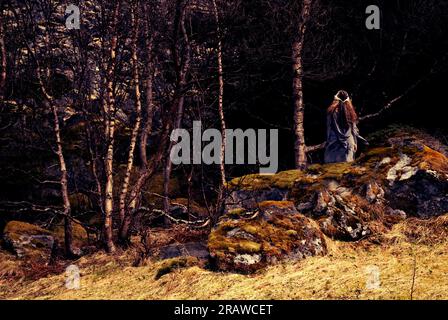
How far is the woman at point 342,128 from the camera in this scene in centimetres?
1060

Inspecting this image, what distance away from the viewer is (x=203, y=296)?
5.85m

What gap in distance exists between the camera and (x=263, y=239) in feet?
22.6

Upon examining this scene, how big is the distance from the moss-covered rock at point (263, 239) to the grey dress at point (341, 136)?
3627 millimetres

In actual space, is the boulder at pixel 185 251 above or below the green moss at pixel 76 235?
above

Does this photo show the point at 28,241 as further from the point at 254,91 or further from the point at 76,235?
the point at 254,91

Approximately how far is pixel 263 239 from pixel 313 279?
3.88 ft

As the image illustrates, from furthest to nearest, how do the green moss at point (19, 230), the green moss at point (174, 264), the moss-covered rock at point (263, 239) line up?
the green moss at point (19, 230) < the green moss at point (174, 264) < the moss-covered rock at point (263, 239)

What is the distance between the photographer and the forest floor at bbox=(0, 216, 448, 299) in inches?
214

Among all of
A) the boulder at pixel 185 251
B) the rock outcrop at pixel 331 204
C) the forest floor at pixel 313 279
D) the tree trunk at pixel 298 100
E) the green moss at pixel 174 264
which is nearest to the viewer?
the forest floor at pixel 313 279

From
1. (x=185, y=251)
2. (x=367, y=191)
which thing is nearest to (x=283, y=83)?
(x=367, y=191)

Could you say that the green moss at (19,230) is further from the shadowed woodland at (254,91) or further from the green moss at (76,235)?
the green moss at (76,235)

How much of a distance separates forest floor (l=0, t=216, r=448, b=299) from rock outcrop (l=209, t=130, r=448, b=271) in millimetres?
293

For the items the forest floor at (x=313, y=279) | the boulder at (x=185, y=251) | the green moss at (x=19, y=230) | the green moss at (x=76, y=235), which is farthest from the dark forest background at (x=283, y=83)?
the forest floor at (x=313, y=279)
